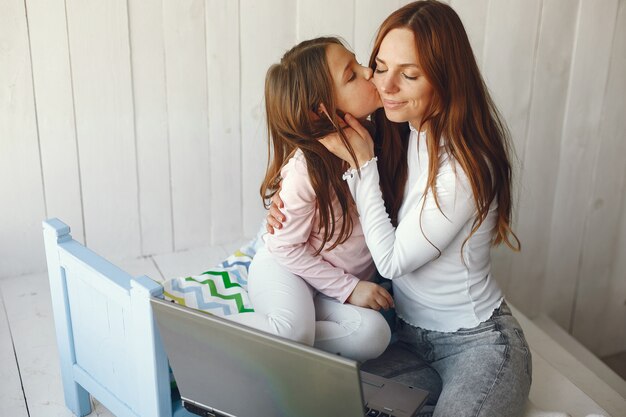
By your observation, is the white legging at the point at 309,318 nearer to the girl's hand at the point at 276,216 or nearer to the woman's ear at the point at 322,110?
the girl's hand at the point at 276,216

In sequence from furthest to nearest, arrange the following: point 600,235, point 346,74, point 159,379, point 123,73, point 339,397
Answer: point 600,235
point 123,73
point 346,74
point 159,379
point 339,397

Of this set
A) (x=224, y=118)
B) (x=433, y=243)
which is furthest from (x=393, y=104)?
(x=224, y=118)

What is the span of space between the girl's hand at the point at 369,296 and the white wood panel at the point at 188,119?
2.16 ft

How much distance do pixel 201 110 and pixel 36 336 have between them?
651 millimetres

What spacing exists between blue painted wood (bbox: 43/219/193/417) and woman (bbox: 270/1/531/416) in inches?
16.4

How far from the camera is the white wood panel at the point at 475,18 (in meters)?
1.93

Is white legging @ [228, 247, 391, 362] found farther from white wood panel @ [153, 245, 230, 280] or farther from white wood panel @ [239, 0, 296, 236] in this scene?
white wood panel @ [239, 0, 296, 236]

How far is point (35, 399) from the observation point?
4.44 ft

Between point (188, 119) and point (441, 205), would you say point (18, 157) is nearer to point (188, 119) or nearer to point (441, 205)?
point (188, 119)

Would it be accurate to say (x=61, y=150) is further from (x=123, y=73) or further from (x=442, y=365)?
(x=442, y=365)

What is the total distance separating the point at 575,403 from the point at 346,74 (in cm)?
74

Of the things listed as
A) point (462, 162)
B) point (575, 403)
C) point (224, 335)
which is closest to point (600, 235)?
point (575, 403)

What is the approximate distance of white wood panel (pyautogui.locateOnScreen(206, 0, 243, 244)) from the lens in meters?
1.73

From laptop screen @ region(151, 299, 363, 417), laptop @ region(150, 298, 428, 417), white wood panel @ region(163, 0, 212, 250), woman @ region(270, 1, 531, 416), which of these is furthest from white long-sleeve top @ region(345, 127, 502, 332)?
white wood panel @ region(163, 0, 212, 250)
